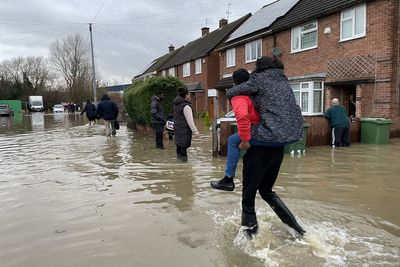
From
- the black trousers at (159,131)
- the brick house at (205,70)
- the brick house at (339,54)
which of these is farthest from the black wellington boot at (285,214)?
the brick house at (205,70)

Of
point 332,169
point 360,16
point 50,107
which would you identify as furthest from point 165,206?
point 50,107

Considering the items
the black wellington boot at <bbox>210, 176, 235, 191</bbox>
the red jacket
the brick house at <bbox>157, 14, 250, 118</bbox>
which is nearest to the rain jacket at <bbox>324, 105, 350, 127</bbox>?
the black wellington boot at <bbox>210, 176, 235, 191</bbox>

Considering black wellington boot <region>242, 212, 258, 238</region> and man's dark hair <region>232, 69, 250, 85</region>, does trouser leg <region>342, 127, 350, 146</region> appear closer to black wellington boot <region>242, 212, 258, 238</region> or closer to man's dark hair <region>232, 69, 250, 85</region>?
man's dark hair <region>232, 69, 250, 85</region>

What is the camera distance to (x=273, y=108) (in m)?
3.88

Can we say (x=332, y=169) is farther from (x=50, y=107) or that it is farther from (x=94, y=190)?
(x=50, y=107)

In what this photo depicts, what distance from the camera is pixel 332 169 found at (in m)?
8.19

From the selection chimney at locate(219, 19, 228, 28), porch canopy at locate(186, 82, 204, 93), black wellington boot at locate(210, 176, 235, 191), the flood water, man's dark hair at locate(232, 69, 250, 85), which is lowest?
the flood water

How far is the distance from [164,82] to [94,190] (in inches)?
359

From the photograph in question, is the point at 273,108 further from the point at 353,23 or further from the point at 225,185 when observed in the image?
the point at 353,23

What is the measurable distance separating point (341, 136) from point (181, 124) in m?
5.44

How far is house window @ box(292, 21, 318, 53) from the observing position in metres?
18.8

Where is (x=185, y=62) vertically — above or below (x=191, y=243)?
above

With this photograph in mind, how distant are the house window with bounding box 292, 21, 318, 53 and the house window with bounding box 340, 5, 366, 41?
5.93 feet

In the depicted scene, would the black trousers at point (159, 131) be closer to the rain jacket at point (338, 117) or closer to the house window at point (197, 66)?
the rain jacket at point (338, 117)
